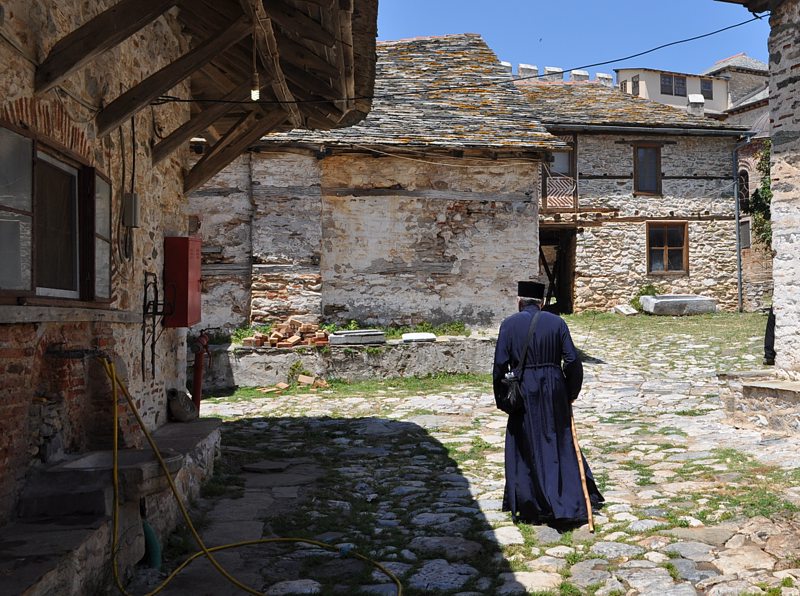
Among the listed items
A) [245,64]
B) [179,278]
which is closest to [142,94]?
[179,278]

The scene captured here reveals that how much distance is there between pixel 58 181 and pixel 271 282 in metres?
9.38

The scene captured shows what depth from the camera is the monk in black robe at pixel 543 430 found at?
533 centimetres

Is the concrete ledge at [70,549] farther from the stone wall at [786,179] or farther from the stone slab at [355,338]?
the stone slab at [355,338]

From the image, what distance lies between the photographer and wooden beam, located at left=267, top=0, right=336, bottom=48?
5418 millimetres

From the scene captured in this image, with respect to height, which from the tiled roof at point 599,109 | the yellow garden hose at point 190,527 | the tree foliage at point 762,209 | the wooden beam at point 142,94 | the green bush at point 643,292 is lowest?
the yellow garden hose at point 190,527

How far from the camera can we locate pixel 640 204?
22047 mm

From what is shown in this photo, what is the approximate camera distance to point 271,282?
1348 centimetres

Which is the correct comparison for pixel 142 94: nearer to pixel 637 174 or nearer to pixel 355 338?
pixel 355 338

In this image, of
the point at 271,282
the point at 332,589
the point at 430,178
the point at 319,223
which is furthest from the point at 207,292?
the point at 332,589

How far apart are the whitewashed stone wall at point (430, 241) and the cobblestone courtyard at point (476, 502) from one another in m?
3.11

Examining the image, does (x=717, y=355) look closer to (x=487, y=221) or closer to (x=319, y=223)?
(x=487, y=221)

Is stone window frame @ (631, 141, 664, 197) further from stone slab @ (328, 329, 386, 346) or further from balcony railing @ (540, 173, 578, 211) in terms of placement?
stone slab @ (328, 329, 386, 346)

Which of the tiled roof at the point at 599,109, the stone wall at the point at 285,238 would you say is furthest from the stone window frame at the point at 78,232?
the tiled roof at the point at 599,109

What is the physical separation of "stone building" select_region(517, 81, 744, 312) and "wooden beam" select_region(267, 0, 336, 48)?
54.7 feet
